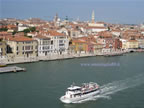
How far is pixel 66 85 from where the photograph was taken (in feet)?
35.5

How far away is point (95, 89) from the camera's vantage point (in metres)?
10.0

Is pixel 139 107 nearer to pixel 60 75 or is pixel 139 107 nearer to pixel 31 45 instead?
pixel 60 75

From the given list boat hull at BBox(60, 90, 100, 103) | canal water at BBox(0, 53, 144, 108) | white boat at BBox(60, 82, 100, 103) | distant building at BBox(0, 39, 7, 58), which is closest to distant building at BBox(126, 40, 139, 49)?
canal water at BBox(0, 53, 144, 108)

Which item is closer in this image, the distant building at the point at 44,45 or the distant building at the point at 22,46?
the distant building at the point at 22,46

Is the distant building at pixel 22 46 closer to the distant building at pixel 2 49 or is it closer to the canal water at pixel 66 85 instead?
the distant building at pixel 2 49

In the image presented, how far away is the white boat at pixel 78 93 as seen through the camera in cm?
916

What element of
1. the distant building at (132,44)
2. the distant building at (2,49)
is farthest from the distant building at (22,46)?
the distant building at (132,44)

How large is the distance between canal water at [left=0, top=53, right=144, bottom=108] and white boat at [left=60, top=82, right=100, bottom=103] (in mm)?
161

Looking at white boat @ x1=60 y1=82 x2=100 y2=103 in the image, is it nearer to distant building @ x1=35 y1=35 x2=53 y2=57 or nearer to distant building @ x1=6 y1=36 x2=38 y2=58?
distant building @ x1=6 y1=36 x2=38 y2=58

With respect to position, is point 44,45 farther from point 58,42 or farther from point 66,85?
point 66,85

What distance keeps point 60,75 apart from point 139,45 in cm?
1577

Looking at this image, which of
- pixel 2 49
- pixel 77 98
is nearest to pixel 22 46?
pixel 2 49

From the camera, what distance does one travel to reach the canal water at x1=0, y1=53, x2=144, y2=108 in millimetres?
A: 8945

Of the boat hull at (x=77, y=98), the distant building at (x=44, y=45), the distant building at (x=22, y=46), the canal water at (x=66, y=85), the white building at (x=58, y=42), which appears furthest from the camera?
the white building at (x=58, y=42)
